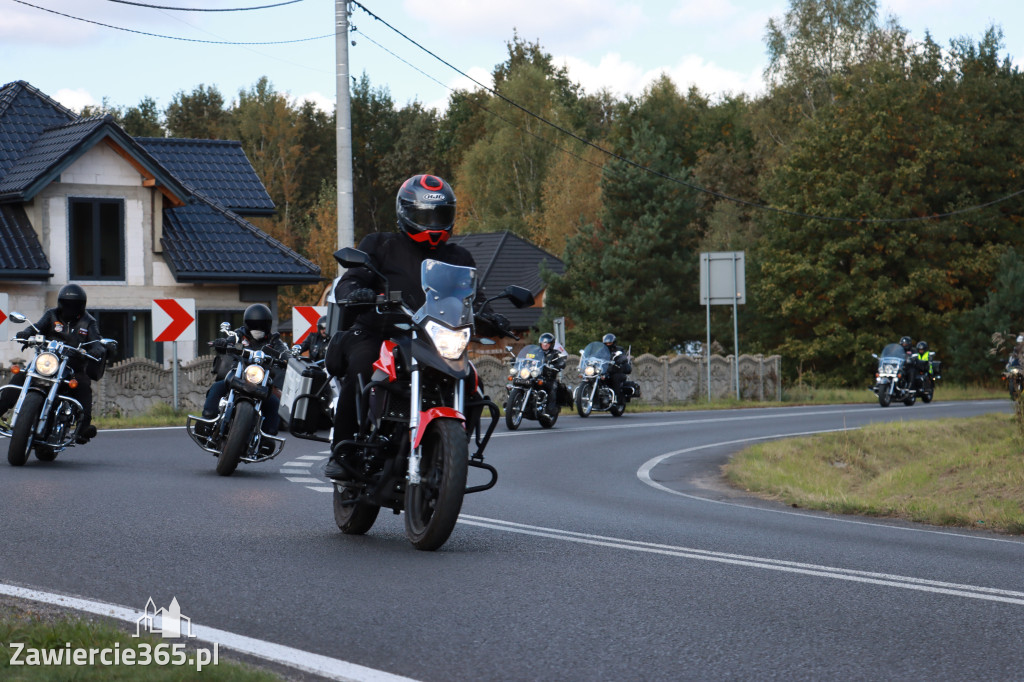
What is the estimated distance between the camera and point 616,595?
620 centimetres

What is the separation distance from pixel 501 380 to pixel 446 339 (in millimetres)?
22654

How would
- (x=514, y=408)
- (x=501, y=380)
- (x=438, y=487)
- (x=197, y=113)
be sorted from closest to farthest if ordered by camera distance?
(x=438, y=487)
(x=514, y=408)
(x=501, y=380)
(x=197, y=113)

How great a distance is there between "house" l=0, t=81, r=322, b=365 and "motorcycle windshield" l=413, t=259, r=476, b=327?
72.9ft

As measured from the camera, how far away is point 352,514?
Answer: 814 centimetres

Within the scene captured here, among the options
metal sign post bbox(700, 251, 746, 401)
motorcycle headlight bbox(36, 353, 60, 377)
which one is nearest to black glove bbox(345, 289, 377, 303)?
motorcycle headlight bbox(36, 353, 60, 377)

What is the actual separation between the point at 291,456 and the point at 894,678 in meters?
11.9

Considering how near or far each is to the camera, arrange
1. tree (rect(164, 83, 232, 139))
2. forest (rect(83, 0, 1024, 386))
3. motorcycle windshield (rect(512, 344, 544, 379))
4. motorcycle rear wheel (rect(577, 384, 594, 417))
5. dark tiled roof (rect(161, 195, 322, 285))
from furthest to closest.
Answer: tree (rect(164, 83, 232, 139))
forest (rect(83, 0, 1024, 386))
dark tiled roof (rect(161, 195, 322, 285))
motorcycle rear wheel (rect(577, 384, 594, 417))
motorcycle windshield (rect(512, 344, 544, 379))

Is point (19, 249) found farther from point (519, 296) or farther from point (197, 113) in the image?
point (197, 113)

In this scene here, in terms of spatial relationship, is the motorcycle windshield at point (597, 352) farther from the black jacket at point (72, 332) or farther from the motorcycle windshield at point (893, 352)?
the black jacket at point (72, 332)

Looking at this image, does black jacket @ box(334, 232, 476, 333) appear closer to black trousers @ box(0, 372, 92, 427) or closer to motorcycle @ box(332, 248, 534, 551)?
motorcycle @ box(332, 248, 534, 551)

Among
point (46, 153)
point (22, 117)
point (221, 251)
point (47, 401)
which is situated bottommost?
point (47, 401)

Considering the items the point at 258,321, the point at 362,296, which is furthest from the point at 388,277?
the point at 258,321

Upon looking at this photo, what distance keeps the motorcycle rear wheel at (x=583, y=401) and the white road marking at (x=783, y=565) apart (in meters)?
17.4

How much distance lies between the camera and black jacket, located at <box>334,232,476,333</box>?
25.3 ft
